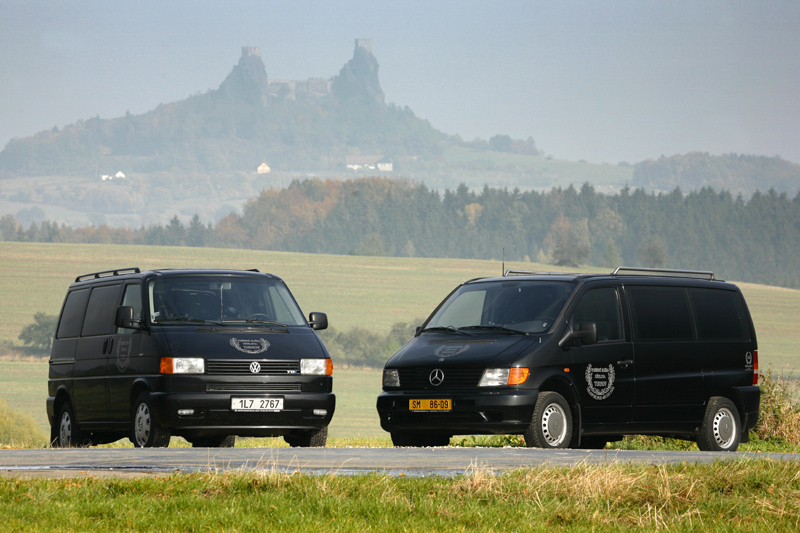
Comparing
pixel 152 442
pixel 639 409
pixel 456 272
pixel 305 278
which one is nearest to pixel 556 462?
pixel 639 409

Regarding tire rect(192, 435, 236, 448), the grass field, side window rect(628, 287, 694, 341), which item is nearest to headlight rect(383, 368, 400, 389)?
tire rect(192, 435, 236, 448)

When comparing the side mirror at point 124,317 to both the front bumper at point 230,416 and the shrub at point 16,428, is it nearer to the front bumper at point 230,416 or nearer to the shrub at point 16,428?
the front bumper at point 230,416

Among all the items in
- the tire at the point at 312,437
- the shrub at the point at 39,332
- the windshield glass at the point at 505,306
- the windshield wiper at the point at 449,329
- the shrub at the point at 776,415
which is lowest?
the shrub at the point at 39,332

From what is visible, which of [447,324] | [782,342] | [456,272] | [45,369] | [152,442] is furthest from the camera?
[456,272]

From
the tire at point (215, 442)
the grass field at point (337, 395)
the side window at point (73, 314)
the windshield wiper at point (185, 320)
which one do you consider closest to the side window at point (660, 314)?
the windshield wiper at point (185, 320)

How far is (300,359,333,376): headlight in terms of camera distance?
13.7 meters

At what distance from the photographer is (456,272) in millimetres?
145375

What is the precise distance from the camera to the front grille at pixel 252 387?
43.5ft

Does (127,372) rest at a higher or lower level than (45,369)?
higher

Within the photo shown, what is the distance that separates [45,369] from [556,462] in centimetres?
8668

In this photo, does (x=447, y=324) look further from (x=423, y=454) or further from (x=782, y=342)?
(x=782, y=342)

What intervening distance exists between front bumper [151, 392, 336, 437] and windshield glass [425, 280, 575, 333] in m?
1.76

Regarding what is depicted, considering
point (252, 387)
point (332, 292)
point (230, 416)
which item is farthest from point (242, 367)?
point (332, 292)

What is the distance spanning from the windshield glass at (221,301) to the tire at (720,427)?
4932mm
